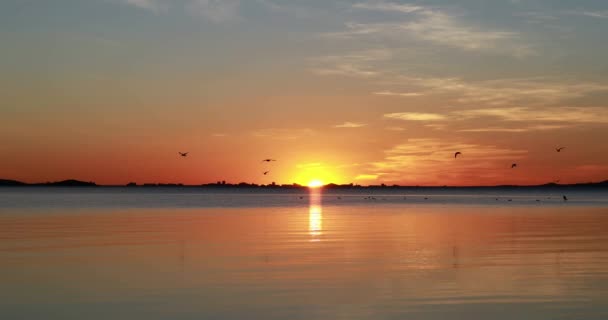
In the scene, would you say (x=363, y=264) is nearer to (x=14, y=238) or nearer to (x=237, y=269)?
(x=237, y=269)

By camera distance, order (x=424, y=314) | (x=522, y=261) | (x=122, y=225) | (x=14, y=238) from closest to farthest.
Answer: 1. (x=424, y=314)
2. (x=522, y=261)
3. (x=14, y=238)
4. (x=122, y=225)

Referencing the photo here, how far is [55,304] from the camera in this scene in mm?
16422

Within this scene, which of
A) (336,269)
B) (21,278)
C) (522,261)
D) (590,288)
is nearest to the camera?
(590,288)

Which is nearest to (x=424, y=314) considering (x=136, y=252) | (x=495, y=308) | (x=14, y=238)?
(x=495, y=308)

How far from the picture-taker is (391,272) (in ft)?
69.7

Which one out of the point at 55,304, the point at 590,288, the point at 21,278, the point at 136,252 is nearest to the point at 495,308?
the point at 590,288

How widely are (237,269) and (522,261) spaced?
9.82 meters

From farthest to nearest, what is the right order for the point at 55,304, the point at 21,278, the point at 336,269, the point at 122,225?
the point at 122,225
the point at 336,269
the point at 21,278
the point at 55,304

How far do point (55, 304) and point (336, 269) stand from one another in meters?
8.82

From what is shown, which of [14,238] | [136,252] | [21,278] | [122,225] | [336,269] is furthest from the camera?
[122,225]

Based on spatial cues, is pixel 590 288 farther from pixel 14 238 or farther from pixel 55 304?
pixel 14 238

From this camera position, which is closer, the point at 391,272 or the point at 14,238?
the point at 391,272

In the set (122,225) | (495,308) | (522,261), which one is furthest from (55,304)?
(122,225)

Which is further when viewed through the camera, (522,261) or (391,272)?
(522,261)
